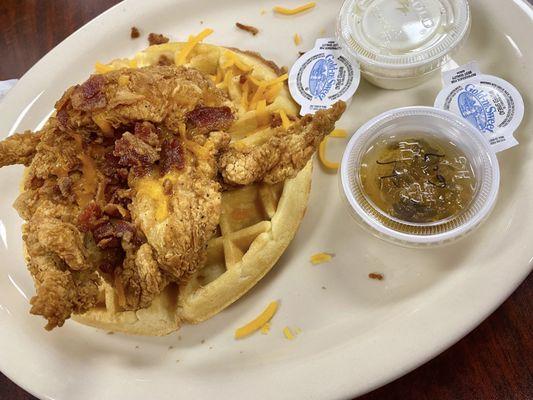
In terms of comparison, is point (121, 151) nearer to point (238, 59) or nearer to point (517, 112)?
point (238, 59)

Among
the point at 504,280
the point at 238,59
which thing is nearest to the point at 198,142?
the point at 238,59

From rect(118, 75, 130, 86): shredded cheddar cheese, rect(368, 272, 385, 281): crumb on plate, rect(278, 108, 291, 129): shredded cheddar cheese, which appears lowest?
rect(368, 272, 385, 281): crumb on plate

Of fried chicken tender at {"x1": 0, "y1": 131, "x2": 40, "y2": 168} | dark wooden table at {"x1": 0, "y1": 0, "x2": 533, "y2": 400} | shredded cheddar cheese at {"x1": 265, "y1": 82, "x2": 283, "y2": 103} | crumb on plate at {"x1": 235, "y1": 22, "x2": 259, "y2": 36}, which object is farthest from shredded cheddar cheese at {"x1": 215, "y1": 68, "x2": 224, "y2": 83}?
dark wooden table at {"x1": 0, "y1": 0, "x2": 533, "y2": 400}

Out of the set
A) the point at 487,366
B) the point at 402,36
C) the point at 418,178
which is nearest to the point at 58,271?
the point at 418,178

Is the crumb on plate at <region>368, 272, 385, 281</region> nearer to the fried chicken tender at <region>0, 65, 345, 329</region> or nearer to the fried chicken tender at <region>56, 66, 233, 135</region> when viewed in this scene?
the fried chicken tender at <region>0, 65, 345, 329</region>

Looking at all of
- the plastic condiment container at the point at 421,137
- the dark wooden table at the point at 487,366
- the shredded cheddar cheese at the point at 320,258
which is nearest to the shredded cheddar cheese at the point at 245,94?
the plastic condiment container at the point at 421,137

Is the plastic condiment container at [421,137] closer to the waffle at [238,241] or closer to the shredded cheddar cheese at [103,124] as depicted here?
the waffle at [238,241]
